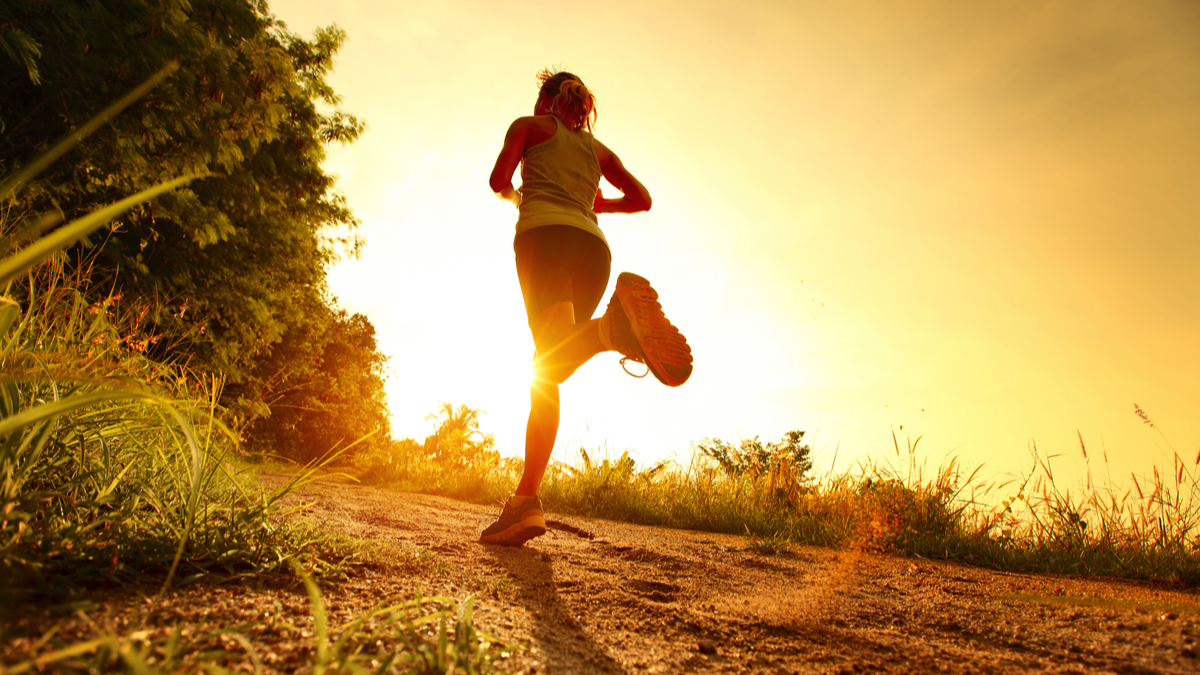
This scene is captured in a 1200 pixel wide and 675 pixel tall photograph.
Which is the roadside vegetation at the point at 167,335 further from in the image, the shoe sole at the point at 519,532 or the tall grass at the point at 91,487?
the shoe sole at the point at 519,532

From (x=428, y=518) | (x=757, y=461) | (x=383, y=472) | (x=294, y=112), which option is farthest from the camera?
(x=294, y=112)

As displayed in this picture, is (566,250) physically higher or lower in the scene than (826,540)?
higher

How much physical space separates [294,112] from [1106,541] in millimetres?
11944

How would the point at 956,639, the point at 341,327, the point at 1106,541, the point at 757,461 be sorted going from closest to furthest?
1. the point at 956,639
2. the point at 1106,541
3. the point at 757,461
4. the point at 341,327

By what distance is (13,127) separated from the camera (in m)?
5.49

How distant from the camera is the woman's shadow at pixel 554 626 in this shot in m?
1.04

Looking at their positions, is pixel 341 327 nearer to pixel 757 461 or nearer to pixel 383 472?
→ pixel 383 472

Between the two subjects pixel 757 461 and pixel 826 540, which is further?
pixel 757 461

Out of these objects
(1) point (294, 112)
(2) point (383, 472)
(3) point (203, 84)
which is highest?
(1) point (294, 112)

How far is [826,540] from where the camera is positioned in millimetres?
3387

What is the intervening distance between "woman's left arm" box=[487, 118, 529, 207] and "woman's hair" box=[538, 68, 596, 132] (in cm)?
28

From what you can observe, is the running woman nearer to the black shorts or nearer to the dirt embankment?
the black shorts

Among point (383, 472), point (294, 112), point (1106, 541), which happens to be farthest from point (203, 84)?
point (1106, 541)

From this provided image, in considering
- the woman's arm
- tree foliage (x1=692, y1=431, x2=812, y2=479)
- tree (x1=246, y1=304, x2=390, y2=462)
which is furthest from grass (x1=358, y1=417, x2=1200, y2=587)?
tree (x1=246, y1=304, x2=390, y2=462)
